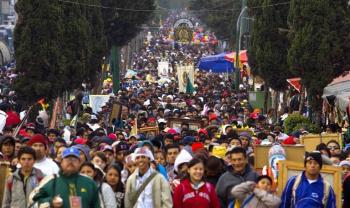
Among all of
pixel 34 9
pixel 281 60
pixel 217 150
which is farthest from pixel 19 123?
pixel 281 60

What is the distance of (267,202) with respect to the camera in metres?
12.8

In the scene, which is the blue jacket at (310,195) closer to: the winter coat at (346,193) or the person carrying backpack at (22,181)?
the winter coat at (346,193)

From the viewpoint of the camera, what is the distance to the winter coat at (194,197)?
12.7m

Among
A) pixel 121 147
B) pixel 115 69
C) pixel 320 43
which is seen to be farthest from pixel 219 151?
pixel 115 69

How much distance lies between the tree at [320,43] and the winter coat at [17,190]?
16486mm

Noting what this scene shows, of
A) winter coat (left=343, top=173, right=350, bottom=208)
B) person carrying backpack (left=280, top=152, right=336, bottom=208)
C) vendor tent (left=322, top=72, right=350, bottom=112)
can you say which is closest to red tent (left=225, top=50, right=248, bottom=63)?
vendor tent (left=322, top=72, right=350, bottom=112)

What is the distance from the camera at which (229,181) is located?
13.3m

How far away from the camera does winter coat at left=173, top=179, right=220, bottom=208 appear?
12703mm

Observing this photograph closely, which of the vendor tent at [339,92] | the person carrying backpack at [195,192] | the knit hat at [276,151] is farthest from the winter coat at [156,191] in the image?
the vendor tent at [339,92]

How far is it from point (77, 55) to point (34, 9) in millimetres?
3513

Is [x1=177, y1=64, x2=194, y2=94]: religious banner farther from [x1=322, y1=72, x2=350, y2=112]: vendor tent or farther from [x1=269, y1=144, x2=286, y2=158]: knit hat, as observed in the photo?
[x1=269, y1=144, x2=286, y2=158]: knit hat

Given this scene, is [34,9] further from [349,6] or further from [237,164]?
[237,164]

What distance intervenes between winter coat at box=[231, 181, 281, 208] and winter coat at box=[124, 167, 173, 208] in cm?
71

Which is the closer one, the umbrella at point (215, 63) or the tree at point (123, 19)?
the tree at point (123, 19)
